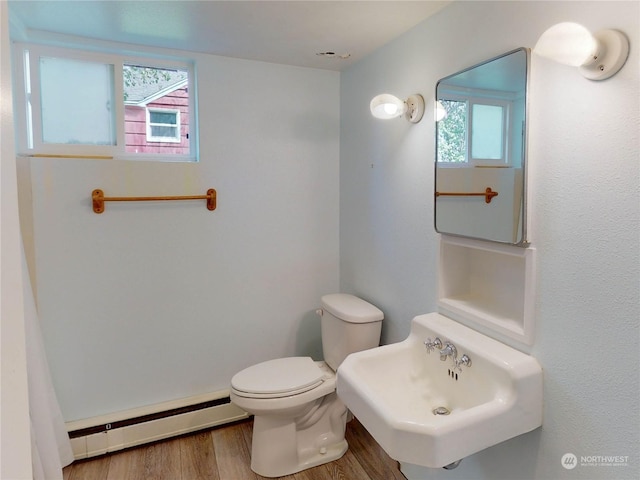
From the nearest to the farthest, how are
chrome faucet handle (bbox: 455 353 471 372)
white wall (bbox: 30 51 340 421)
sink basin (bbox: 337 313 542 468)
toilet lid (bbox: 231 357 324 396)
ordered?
sink basin (bbox: 337 313 542 468)
chrome faucet handle (bbox: 455 353 471 372)
toilet lid (bbox: 231 357 324 396)
white wall (bbox: 30 51 340 421)

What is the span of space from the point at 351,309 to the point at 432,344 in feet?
2.01

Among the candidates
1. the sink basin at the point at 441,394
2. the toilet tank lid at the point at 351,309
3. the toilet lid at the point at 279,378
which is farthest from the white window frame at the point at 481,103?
the toilet lid at the point at 279,378

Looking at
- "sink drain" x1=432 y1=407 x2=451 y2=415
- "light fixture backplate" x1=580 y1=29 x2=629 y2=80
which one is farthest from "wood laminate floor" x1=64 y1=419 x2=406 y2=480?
"light fixture backplate" x1=580 y1=29 x2=629 y2=80

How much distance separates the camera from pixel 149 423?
90.3 inches

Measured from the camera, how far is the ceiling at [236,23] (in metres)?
1.69

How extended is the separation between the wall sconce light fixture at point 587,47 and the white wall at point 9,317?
119 cm

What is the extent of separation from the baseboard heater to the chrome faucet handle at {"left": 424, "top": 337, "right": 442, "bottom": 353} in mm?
1349

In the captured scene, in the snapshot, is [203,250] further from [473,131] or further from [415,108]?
[473,131]

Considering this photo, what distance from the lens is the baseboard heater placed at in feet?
7.13

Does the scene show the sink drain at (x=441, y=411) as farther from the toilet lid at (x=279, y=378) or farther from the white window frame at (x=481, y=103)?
the white window frame at (x=481, y=103)

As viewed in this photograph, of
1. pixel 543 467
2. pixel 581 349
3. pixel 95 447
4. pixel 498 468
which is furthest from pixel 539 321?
pixel 95 447

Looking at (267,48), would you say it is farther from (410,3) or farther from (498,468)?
(498,468)

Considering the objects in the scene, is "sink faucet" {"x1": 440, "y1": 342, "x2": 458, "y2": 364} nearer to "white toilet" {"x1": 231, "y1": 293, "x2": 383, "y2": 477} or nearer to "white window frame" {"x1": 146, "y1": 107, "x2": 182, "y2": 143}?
"white toilet" {"x1": 231, "y1": 293, "x2": 383, "y2": 477}

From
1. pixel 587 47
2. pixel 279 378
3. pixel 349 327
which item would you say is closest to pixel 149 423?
pixel 279 378
